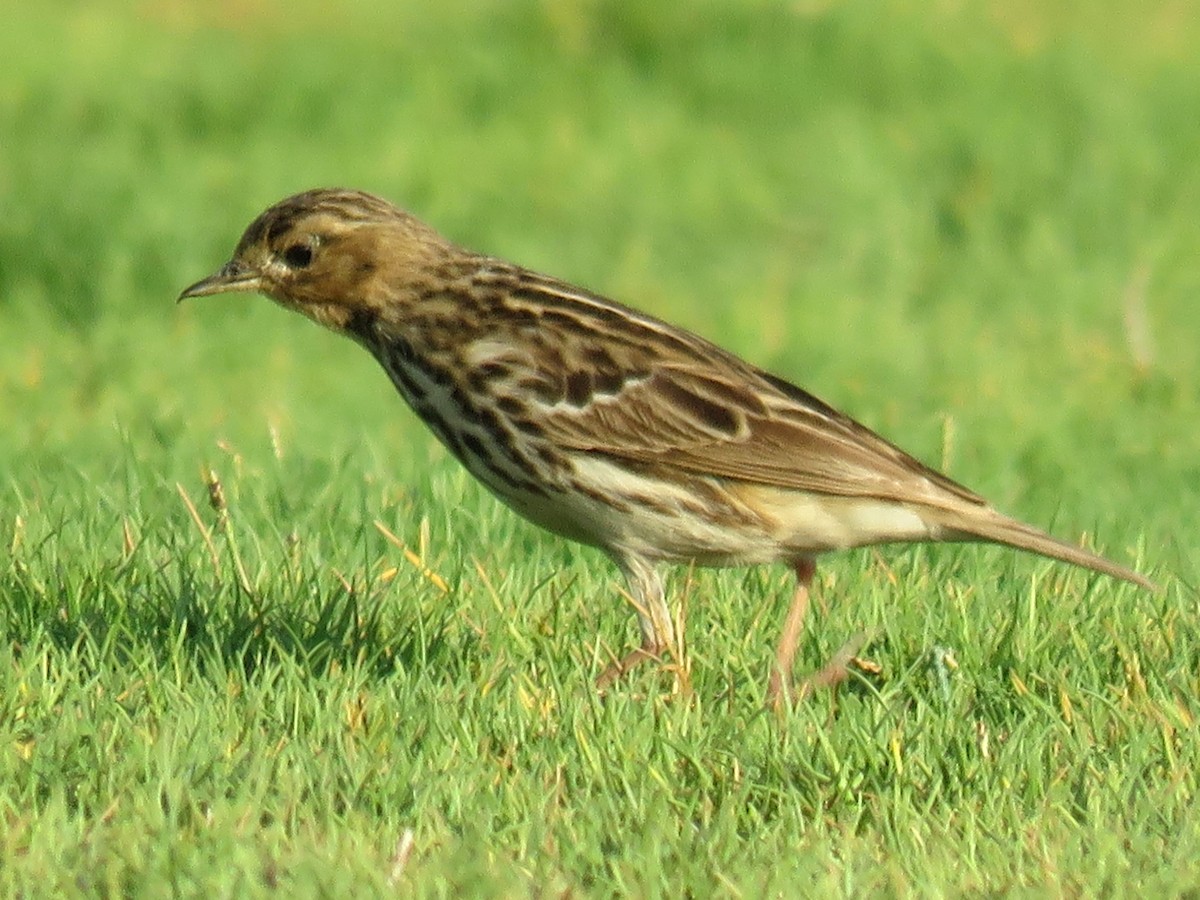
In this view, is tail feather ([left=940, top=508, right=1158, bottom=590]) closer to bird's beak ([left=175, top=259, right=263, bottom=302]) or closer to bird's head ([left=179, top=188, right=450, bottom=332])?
bird's head ([left=179, top=188, right=450, bottom=332])

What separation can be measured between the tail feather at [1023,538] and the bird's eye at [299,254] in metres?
1.96

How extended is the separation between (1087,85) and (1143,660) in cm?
1054

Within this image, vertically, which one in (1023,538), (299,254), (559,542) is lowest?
(559,542)

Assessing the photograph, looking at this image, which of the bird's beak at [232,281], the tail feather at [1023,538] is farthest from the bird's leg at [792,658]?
the bird's beak at [232,281]

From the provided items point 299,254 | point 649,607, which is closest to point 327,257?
point 299,254

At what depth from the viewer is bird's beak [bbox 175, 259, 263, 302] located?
23.1 feet

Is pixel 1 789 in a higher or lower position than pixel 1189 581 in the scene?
lower

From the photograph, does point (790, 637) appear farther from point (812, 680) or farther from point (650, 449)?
point (650, 449)

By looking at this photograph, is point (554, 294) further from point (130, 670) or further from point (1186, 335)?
point (1186, 335)

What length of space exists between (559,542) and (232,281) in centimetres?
144

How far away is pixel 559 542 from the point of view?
25.8 ft

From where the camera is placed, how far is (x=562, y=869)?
5016mm

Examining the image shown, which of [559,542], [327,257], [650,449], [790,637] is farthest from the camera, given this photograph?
[559,542]

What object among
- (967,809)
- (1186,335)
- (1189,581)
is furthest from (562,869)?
(1186,335)
